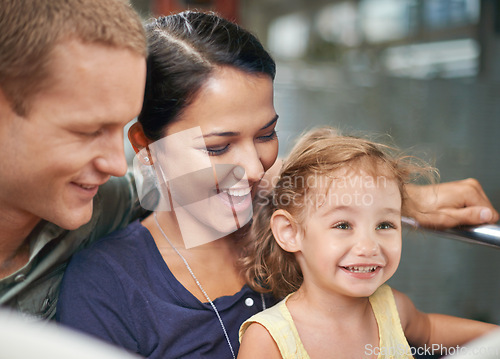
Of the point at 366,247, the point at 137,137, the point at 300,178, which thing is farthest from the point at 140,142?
the point at 366,247

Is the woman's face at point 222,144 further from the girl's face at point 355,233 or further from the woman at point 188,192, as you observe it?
the girl's face at point 355,233

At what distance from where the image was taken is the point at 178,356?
679 millimetres

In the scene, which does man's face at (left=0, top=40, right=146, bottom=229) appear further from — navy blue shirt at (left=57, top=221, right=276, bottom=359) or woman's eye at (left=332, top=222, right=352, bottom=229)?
woman's eye at (left=332, top=222, right=352, bottom=229)

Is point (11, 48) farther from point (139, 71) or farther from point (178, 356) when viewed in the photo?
point (178, 356)

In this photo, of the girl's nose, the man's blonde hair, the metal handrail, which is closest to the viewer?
the man's blonde hair

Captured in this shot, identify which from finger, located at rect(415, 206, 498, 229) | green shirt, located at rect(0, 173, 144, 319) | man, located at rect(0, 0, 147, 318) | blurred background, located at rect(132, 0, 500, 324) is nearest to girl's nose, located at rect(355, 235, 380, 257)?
finger, located at rect(415, 206, 498, 229)

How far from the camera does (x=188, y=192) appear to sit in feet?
2.20

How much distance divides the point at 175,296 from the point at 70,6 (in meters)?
0.41

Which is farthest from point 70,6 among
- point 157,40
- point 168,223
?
point 168,223

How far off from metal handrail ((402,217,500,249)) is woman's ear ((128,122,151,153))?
41 cm

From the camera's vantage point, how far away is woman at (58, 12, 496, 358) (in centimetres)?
64

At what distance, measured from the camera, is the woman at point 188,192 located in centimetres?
64

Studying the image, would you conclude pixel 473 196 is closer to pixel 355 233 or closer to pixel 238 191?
pixel 355 233

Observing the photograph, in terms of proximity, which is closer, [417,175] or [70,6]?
[70,6]
